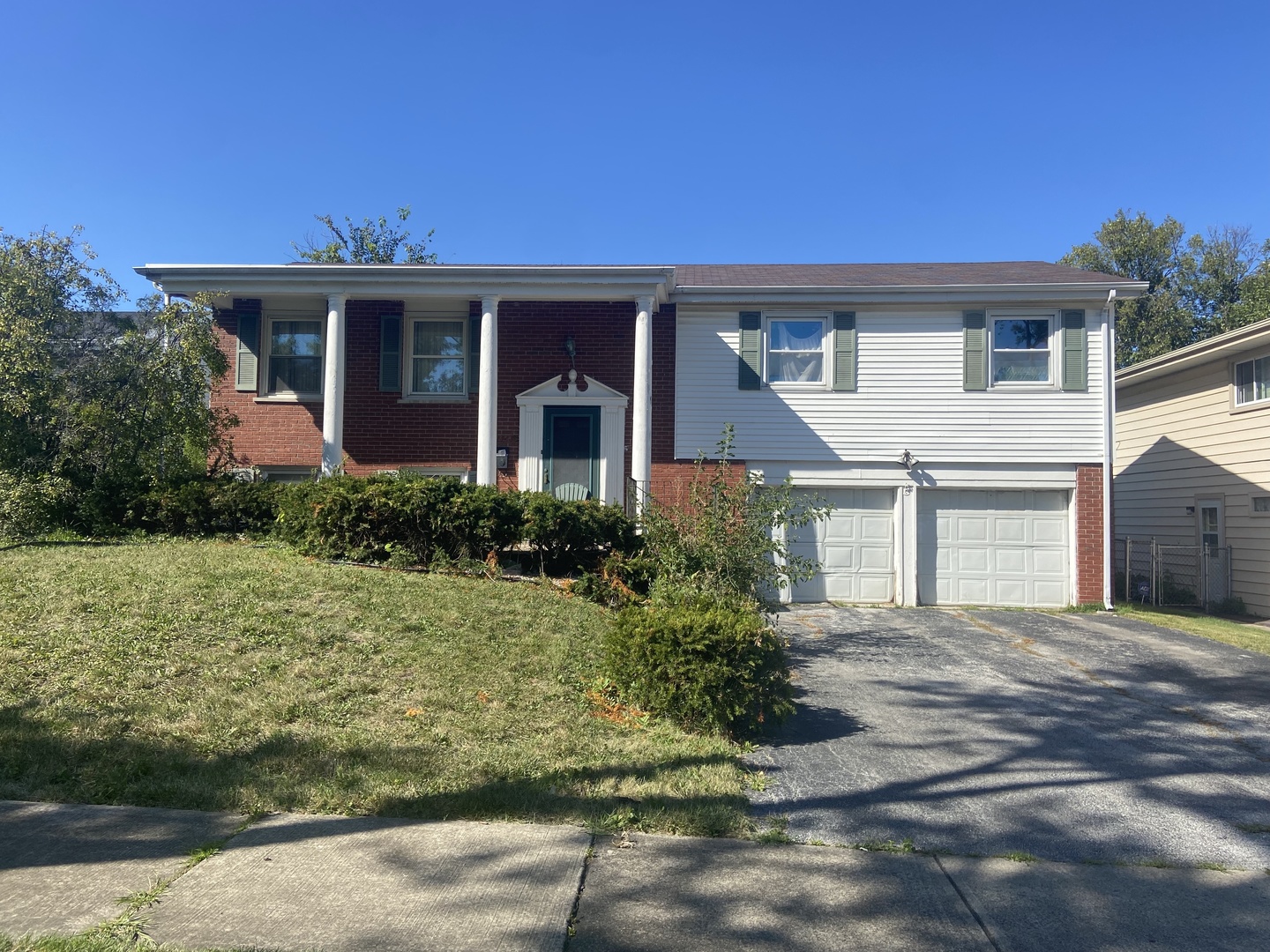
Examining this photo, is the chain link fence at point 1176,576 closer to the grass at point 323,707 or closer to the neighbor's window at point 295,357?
the grass at point 323,707

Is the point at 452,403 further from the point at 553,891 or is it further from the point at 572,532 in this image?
the point at 553,891

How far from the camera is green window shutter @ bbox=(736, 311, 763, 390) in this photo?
14.7 meters

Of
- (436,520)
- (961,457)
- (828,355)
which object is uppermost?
(828,355)

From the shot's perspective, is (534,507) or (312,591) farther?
(534,507)

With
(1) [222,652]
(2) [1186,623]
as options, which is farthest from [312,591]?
(2) [1186,623]

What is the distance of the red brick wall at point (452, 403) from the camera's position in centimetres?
1488

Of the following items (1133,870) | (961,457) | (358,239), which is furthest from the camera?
(358,239)

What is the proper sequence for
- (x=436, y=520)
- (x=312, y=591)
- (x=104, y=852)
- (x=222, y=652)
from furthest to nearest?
1. (x=436, y=520)
2. (x=312, y=591)
3. (x=222, y=652)
4. (x=104, y=852)

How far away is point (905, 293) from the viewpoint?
47.9 ft

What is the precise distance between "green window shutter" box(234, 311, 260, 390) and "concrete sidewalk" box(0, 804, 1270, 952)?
11.5 metres

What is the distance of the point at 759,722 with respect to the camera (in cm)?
627

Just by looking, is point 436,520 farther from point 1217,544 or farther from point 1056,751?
point 1217,544

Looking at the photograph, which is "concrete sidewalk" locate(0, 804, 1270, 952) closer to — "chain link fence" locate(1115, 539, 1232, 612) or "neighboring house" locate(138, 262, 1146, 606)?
"neighboring house" locate(138, 262, 1146, 606)

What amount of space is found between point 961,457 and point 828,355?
2.70 metres
